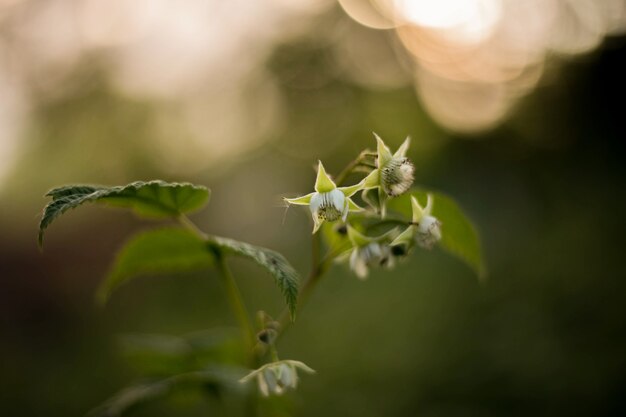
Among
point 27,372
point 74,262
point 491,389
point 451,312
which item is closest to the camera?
point 491,389

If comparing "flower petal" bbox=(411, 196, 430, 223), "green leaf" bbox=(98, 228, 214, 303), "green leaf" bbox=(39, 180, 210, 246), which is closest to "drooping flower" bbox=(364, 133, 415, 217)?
"flower petal" bbox=(411, 196, 430, 223)

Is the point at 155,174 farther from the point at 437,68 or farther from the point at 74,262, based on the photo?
the point at 437,68

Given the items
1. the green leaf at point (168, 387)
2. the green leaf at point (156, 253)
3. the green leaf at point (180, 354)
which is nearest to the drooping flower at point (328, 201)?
the green leaf at point (156, 253)

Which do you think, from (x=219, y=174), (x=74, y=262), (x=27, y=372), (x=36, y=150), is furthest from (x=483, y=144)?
(x=36, y=150)

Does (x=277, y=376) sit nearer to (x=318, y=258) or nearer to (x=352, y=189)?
(x=318, y=258)

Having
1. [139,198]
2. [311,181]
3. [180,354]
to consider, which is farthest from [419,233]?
[311,181]

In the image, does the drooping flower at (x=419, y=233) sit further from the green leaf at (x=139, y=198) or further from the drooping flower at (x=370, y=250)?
the green leaf at (x=139, y=198)
